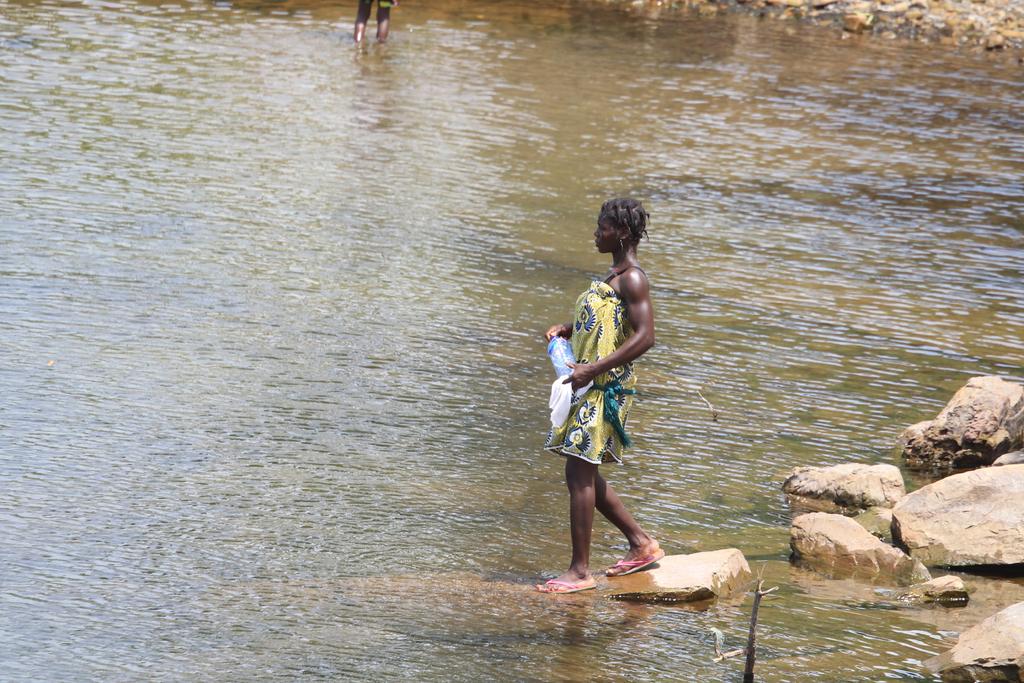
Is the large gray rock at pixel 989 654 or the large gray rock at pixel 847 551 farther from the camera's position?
the large gray rock at pixel 847 551

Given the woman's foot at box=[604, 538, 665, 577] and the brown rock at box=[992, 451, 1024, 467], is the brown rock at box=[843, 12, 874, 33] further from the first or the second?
the woman's foot at box=[604, 538, 665, 577]

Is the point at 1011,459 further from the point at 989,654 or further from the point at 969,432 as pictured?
the point at 989,654

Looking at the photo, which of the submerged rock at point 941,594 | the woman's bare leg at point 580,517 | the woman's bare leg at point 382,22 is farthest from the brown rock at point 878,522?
the woman's bare leg at point 382,22

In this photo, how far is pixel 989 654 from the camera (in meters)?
5.12

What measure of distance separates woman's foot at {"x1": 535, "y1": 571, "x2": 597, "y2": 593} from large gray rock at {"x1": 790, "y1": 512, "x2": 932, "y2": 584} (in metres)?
1.10

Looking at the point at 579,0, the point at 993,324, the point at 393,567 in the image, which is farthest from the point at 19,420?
the point at 579,0

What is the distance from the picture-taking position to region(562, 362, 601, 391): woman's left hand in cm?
576

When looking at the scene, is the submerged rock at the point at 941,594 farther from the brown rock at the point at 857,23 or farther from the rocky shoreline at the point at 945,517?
the brown rock at the point at 857,23

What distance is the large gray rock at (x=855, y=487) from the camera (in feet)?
23.1

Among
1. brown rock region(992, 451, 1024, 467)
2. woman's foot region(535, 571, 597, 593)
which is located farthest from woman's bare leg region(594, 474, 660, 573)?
brown rock region(992, 451, 1024, 467)

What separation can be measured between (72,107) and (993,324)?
9.41 m

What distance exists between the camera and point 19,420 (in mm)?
7098

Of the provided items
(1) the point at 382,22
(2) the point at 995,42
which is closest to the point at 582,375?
(1) the point at 382,22

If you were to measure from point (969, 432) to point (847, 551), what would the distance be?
173 centimetres
